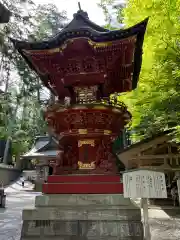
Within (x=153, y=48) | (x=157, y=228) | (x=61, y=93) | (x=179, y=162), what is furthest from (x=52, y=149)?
(x=153, y=48)

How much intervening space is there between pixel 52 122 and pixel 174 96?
13.3 ft

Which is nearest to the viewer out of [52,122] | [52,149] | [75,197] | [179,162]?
[75,197]

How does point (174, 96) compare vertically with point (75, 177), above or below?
above

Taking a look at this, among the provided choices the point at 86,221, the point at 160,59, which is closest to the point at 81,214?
the point at 86,221

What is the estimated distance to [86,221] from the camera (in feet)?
20.9

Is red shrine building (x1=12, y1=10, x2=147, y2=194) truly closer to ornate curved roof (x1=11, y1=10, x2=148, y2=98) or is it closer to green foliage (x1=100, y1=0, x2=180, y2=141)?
ornate curved roof (x1=11, y1=10, x2=148, y2=98)

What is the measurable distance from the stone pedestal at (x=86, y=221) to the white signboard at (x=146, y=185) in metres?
1.73

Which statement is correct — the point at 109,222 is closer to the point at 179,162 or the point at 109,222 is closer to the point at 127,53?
the point at 127,53

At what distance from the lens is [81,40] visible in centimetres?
696

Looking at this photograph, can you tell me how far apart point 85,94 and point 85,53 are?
1.39m

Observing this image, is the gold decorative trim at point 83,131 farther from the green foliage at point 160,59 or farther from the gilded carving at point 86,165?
the green foliage at point 160,59

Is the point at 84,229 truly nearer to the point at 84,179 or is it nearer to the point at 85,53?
the point at 84,179

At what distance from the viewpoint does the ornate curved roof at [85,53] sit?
6.83 meters

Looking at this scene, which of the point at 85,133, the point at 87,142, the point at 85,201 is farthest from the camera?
the point at 87,142
